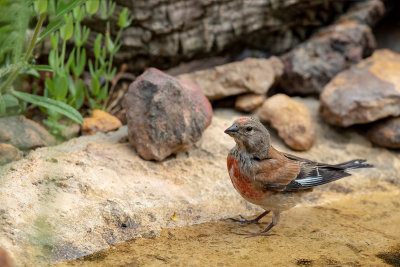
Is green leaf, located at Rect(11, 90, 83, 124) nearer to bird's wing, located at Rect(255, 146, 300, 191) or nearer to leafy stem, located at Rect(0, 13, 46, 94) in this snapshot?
leafy stem, located at Rect(0, 13, 46, 94)

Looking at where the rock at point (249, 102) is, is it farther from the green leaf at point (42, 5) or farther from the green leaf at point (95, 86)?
the green leaf at point (42, 5)

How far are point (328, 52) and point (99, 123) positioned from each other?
2987 millimetres

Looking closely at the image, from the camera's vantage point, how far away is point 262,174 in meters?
4.20

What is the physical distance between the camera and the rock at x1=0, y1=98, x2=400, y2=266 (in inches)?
137

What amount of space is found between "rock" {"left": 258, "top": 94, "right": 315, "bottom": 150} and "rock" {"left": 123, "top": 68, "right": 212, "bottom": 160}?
3.41 feet

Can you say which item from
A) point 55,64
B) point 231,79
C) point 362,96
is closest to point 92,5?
point 55,64

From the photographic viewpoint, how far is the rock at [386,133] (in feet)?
17.9

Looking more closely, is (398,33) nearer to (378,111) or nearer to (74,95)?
(378,111)

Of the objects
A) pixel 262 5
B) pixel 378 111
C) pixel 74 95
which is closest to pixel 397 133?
pixel 378 111

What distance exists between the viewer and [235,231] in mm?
4133

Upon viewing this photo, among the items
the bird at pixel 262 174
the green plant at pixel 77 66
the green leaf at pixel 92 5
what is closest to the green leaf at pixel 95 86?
the green plant at pixel 77 66

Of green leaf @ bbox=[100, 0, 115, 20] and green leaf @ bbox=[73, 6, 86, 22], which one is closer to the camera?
green leaf @ bbox=[73, 6, 86, 22]

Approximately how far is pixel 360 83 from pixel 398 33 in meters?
1.80

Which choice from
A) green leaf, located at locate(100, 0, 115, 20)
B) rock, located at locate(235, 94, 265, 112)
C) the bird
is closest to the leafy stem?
green leaf, located at locate(100, 0, 115, 20)
